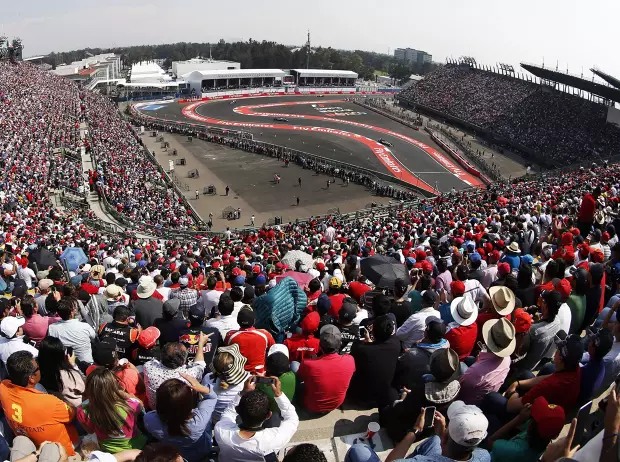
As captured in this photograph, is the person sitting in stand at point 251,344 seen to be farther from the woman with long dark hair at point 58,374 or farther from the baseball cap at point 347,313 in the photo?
the woman with long dark hair at point 58,374

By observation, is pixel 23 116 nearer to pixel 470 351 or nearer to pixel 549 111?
pixel 470 351

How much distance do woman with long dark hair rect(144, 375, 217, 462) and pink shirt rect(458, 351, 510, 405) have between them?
108 inches

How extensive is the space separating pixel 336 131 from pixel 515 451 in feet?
194

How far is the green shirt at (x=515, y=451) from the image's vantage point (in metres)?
4.09

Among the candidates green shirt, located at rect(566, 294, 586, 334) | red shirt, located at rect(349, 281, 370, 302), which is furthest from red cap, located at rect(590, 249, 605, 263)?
red shirt, located at rect(349, 281, 370, 302)

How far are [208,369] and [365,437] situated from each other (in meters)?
2.12

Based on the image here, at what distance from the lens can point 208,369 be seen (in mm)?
6094

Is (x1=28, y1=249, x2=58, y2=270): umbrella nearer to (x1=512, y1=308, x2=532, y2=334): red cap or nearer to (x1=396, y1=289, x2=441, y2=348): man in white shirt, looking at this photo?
(x1=396, y1=289, x2=441, y2=348): man in white shirt

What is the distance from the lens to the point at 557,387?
4.89 meters

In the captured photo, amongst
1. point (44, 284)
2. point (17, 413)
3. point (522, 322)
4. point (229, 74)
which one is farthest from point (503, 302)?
point (229, 74)

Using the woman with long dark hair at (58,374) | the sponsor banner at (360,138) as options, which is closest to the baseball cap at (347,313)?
the woman with long dark hair at (58,374)

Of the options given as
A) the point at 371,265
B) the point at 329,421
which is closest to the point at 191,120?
the point at 371,265

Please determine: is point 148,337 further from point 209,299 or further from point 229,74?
point 229,74

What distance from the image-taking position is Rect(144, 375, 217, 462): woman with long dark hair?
4355 millimetres
